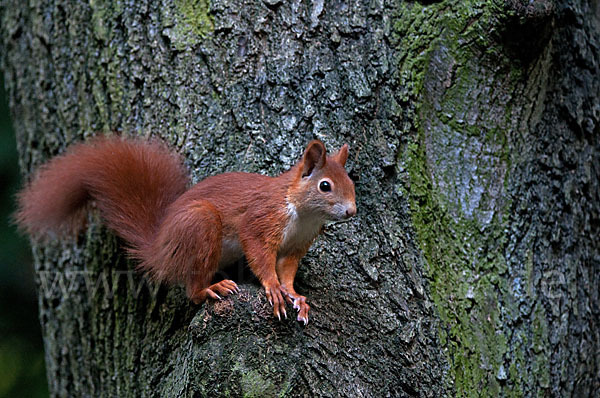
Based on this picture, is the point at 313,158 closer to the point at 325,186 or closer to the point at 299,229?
the point at 325,186

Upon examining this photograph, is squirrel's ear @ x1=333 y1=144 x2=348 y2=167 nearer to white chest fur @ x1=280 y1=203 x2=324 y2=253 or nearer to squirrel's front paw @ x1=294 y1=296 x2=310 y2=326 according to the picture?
white chest fur @ x1=280 y1=203 x2=324 y2=253

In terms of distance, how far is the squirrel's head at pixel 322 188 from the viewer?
5.43ft

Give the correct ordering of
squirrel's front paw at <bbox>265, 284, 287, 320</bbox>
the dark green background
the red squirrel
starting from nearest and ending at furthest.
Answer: squirrel's front paw at <bbox>265, 284, 287, 320</bbox> < the red squirrel < the dark green background

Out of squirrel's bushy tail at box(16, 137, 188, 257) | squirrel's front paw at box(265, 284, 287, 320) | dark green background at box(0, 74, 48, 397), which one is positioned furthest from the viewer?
dark green background at box(0, 74, 48, 397)

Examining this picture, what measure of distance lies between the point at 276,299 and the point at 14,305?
2.47 meters

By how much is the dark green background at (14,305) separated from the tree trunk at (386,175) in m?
1.30

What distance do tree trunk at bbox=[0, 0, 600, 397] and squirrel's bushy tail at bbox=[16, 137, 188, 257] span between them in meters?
0.10

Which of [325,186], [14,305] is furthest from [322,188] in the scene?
[14,305]

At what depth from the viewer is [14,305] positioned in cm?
345

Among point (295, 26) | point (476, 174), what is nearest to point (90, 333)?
point (295, 26)

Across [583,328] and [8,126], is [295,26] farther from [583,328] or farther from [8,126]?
[8,126]

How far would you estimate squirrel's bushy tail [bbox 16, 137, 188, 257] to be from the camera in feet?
6.23

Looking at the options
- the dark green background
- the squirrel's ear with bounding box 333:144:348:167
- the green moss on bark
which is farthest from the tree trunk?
the dark green background

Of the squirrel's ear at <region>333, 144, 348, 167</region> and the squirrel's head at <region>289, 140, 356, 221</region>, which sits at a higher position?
the squirrel's ear at <region>333, 144, 348, 167</region>
